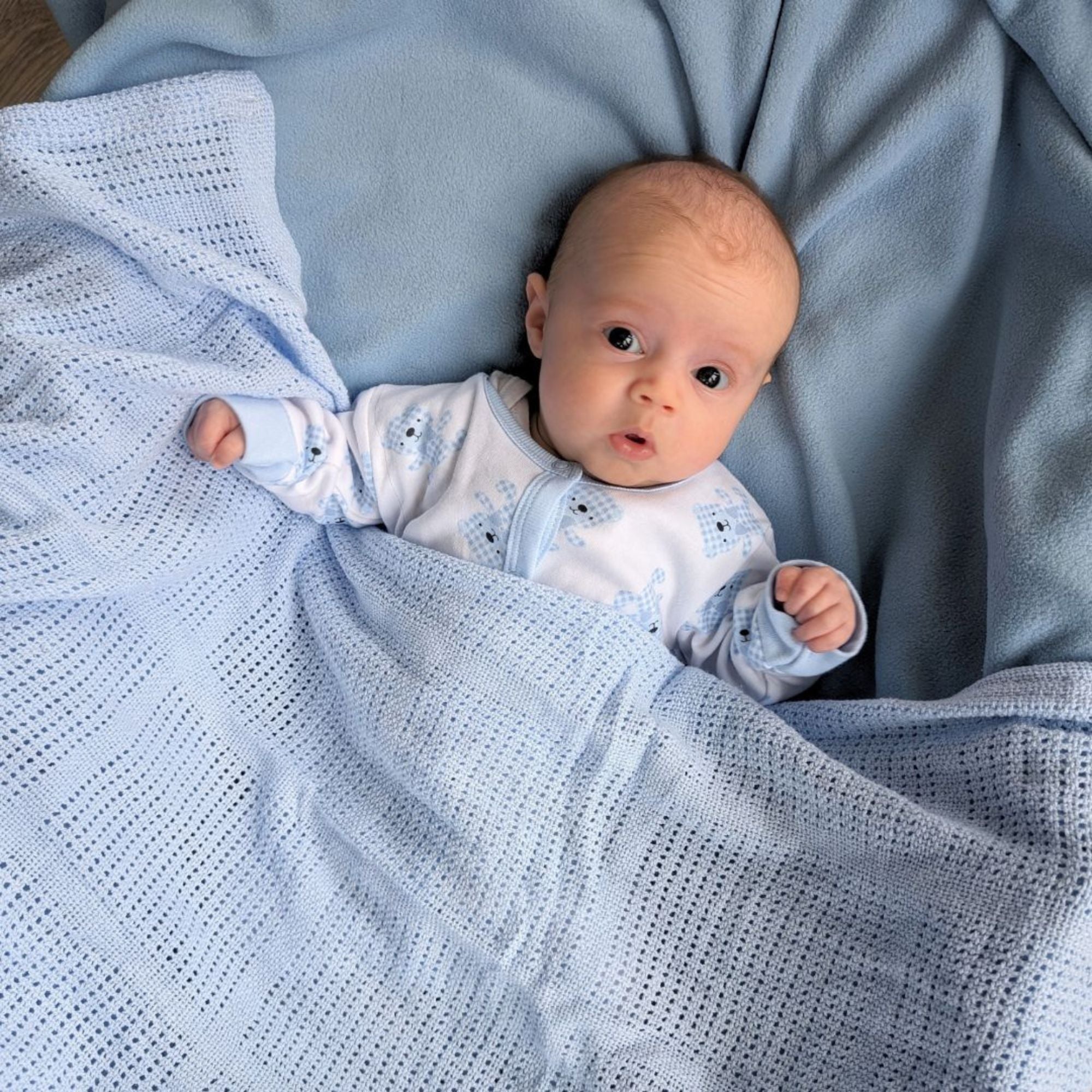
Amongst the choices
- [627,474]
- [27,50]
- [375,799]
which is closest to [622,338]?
[627,474]

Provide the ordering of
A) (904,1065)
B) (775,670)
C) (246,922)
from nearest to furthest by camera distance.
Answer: (904,1065) < (246,922) < (775,670)

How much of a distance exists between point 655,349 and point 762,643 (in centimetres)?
31

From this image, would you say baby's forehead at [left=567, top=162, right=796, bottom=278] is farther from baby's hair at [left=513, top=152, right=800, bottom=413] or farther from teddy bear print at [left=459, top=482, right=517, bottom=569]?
teddy bear print at [left=459, top=482, right=517, bottom=569]

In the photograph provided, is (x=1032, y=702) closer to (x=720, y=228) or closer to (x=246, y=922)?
(x=720, y=228)

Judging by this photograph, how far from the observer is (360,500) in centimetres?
121

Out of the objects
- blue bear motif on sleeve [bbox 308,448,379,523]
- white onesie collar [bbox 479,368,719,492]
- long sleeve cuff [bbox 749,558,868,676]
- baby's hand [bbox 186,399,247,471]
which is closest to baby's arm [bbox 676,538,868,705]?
long sleeve cuff [bbox 749,558,868,676]

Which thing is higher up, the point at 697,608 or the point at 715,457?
the point at 715,457

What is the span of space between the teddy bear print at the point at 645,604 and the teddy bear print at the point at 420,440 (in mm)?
240

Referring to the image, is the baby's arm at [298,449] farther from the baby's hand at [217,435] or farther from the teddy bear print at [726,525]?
the teddy bear print at [726,525]

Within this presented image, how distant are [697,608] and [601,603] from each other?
0.15 m

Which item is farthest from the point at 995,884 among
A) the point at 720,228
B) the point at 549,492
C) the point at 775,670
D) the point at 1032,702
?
the point at 720,228

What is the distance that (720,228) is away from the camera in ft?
3.61

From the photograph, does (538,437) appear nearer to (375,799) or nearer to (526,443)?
(526,443)

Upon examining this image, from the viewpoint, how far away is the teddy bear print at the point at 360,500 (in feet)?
3.89
